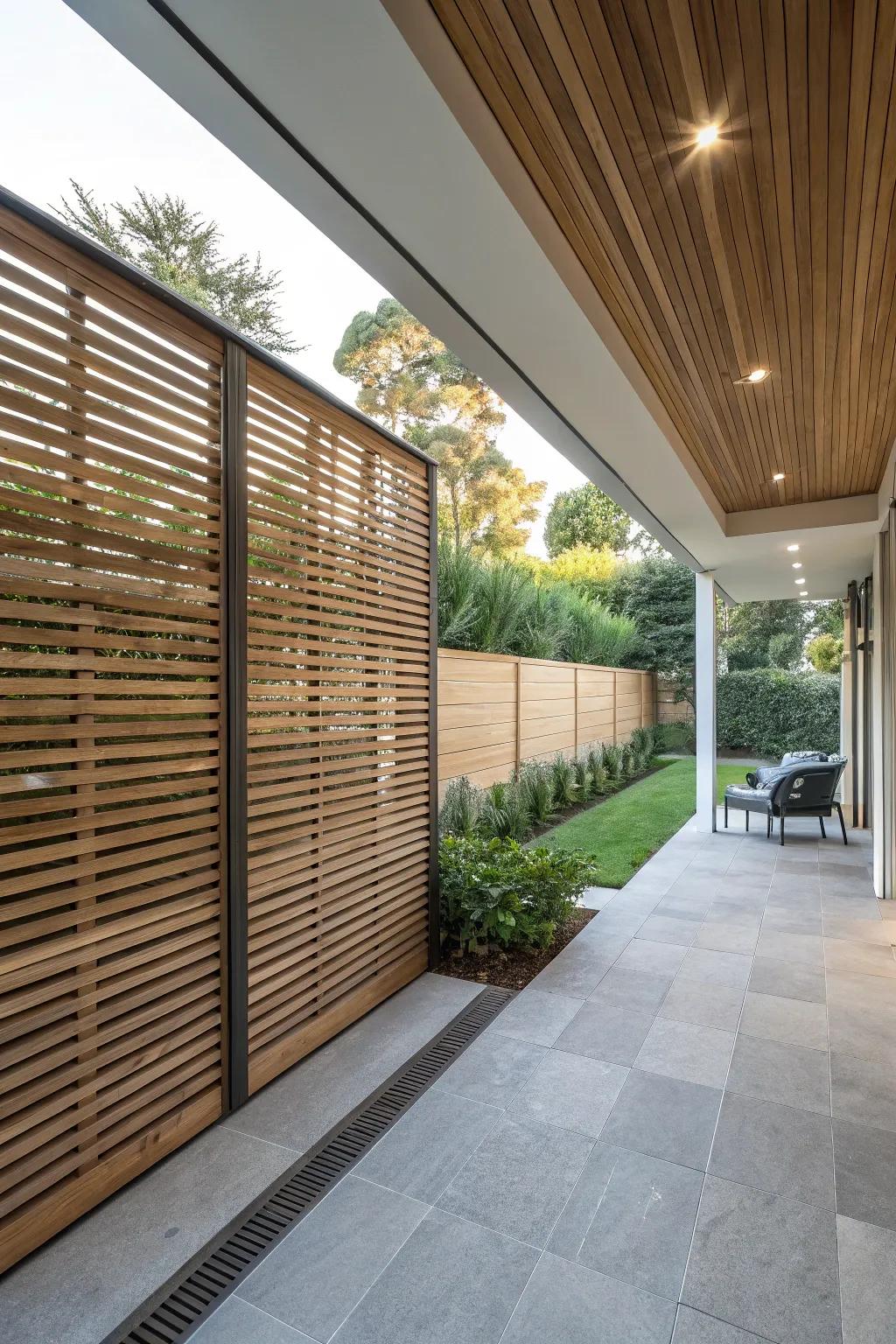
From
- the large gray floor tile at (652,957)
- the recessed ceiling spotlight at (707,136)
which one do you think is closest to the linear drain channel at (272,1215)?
the large gray floor tile at (652,957)

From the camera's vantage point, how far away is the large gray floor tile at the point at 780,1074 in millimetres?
2539

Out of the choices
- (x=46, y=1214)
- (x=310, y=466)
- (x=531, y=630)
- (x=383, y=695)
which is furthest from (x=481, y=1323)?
(x=531, y=630)

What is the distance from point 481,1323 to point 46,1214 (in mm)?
1126

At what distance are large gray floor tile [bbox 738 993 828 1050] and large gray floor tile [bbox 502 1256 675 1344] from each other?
5.10ft

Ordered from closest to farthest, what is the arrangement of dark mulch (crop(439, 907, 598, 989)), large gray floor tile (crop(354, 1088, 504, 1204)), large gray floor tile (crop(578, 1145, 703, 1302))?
1. large gray floor tile (crop(578, 1145, 703, 1302))
2. large gray floor tile (crop(354, 1088, 504, 1204))
3. dark mulch (crop(439, 907, 598, 989))

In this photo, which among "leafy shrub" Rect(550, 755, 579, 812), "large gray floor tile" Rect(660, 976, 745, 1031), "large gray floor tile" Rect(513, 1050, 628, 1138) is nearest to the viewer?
"large gray floor tile" Rect(513, 1050, 628, 1138)

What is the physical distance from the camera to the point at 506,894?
12.2 feet

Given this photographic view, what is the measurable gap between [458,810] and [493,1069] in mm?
3023

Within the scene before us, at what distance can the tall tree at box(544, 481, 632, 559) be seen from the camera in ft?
77.0

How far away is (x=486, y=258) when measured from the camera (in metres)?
2.23

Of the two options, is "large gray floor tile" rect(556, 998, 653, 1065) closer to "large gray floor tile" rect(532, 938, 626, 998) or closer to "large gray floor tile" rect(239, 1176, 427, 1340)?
"large gray floor tile" rect(532, 938, 626, 998)

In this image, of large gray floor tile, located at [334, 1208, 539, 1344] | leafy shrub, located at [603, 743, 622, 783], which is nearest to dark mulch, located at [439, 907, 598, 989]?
large gray floor tile, located at [334, 1208, 539, 1344]

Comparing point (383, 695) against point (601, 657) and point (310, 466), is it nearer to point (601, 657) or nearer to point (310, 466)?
point (310, 466)

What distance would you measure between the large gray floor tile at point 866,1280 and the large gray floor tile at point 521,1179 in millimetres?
691
